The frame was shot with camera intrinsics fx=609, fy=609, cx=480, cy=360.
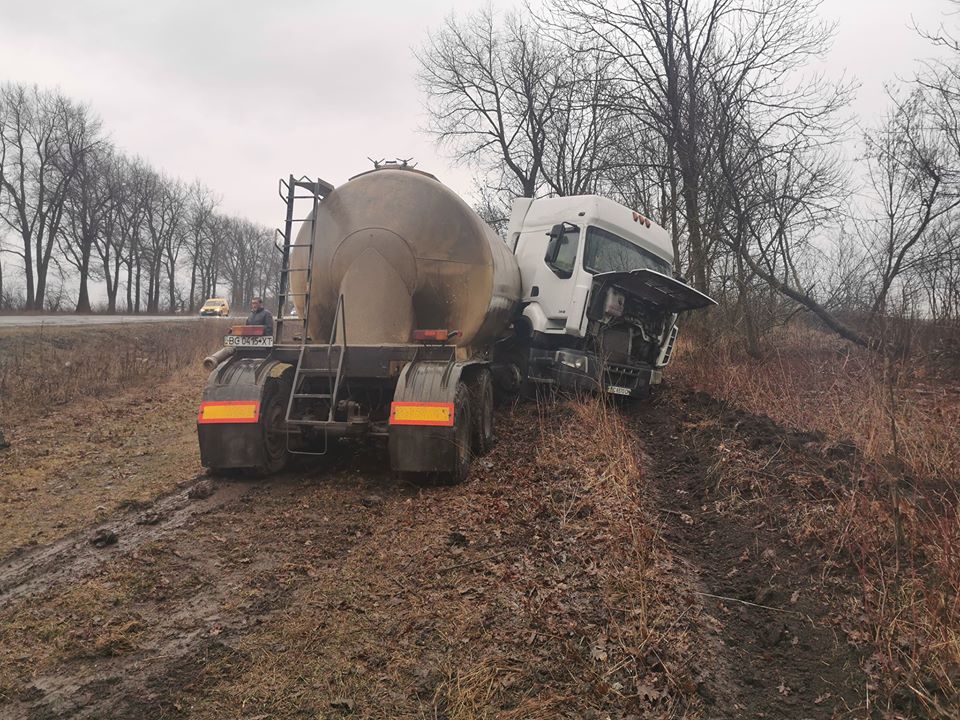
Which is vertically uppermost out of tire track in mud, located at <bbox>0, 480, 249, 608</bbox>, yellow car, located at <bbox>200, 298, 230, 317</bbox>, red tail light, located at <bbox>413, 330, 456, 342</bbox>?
yellow car, located at <bbox>200, 298, 230, 317</bbox>

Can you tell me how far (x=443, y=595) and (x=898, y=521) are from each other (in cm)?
257

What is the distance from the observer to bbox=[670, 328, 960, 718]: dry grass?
279cm

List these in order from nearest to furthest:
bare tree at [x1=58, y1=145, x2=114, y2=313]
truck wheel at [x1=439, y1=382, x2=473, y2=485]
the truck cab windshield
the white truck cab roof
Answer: truck wheel at [x1=439, y1=382, x2=473, y2=485] → the truck cab windshield → the white truck cab roof → bare tree at [x1=58, y1=145, x2=114, y2=313]

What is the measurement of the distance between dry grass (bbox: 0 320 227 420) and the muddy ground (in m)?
5.09

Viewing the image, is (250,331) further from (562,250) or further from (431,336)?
(562,250)

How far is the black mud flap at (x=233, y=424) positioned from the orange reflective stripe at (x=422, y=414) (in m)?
1.42

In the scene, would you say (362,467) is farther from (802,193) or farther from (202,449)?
(802,193)

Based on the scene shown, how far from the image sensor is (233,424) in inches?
235

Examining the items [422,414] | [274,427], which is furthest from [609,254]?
[274,427]

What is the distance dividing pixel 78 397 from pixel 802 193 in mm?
14948

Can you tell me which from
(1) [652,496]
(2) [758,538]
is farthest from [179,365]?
(2) [758,538]

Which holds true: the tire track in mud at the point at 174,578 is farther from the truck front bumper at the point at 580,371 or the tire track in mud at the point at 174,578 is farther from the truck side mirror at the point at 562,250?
the truck side mirror at the point at 562,250

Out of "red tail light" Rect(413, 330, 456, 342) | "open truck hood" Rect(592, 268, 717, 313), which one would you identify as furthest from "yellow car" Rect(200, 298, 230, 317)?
"red tail light" Rect(413, 330, 456, 342)

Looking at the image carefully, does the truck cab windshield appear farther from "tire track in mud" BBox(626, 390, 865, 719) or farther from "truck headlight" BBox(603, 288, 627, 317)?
"tire track in mud" BBox(626, 390, 865, 719)
